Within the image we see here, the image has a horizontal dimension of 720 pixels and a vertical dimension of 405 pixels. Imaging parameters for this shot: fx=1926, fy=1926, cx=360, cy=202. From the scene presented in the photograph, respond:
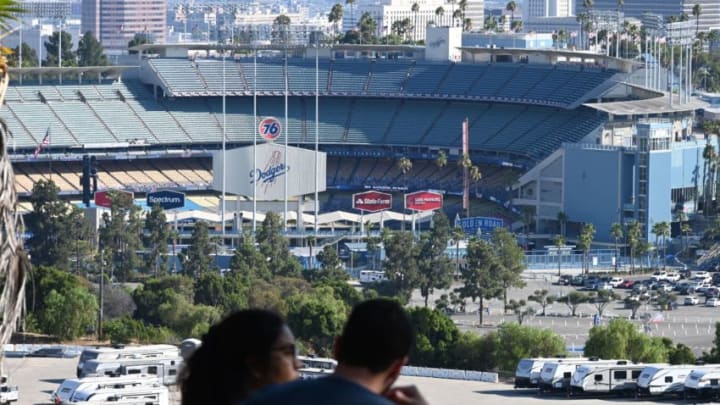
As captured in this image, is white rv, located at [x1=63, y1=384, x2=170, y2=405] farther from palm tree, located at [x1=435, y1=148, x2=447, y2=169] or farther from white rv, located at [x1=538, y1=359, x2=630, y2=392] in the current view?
palm tree, located at [x1=435, y1=148, x2=447, y2=169]

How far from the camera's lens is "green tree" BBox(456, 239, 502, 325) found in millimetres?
58250

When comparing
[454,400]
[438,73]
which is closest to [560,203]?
[438,73]

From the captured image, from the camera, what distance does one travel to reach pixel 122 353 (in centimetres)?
3938

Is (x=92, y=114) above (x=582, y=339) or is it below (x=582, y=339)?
above

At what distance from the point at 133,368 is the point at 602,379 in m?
9.38

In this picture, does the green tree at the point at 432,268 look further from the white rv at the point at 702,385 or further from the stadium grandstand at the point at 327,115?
the white rv at the point at 702,385

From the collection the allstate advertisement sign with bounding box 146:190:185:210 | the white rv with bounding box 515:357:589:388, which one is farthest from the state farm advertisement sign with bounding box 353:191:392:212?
the white rv with bounding box 515:357:589:388

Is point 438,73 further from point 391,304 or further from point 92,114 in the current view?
point 391,304

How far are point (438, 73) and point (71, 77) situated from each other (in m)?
17.3

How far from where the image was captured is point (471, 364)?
145ft

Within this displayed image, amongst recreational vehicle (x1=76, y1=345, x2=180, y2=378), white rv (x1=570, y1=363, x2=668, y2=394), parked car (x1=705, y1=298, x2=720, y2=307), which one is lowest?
parked car (x1=705, y1=298, x2=720, y2=307)

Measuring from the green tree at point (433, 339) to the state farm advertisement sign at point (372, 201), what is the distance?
91.0 ft

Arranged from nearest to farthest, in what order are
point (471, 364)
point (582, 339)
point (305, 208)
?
point (471, 364), point (582, 339), point (305, 208)

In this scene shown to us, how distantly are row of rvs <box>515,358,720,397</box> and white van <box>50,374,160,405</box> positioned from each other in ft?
27.6
